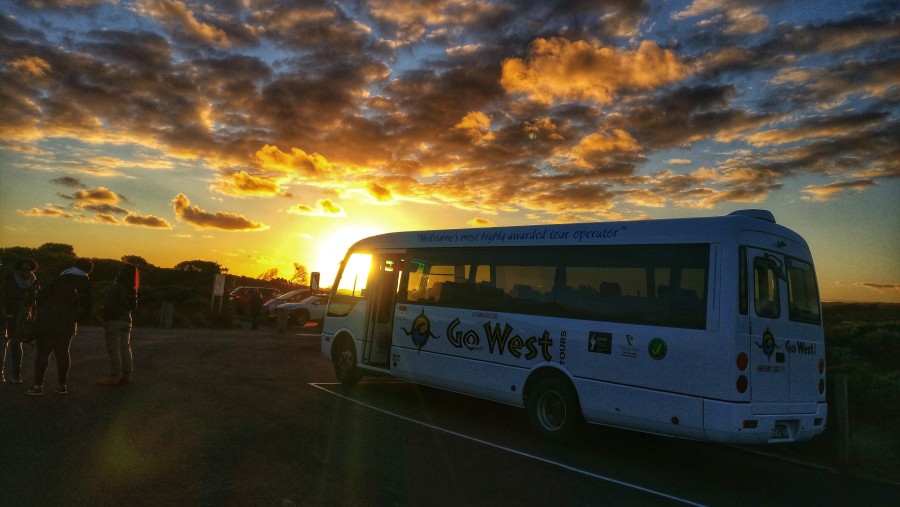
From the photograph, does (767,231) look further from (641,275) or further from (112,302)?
(112,302)

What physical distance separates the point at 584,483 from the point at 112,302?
8144 mm

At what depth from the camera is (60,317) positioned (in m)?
10.3

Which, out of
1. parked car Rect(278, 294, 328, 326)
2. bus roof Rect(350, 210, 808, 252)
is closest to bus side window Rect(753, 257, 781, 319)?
bus roof Rect(350, 210, 808, 252)

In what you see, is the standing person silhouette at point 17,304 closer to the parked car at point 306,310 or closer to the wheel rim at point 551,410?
the wheel rim at point 551,410

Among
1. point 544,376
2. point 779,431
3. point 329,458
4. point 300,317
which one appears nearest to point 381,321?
point 544,376

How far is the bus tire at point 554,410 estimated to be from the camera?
8.99 metres

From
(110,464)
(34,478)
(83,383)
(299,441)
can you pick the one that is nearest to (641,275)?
(299,441)

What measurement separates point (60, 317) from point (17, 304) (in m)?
1.30

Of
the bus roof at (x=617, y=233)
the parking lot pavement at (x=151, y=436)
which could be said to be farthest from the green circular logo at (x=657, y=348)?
the parking lot pavement at (x=151, y=436)

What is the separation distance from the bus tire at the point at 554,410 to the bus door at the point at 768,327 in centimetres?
227

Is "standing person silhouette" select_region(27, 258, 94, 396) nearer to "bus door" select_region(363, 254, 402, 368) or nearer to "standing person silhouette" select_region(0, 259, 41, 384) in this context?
"standing person silhouette" select_region(0, 259, 41, 384)

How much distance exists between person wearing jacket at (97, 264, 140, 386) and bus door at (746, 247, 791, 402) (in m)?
9.00

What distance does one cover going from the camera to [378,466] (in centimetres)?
688

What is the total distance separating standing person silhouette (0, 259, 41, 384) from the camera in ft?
35.8
